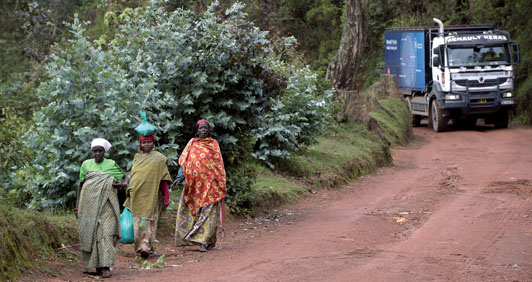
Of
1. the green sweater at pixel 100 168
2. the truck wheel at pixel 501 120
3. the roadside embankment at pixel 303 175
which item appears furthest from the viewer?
the truck wheel at pixel 501 120

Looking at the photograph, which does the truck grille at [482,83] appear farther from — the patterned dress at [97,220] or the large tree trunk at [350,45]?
the patterned dress at [97,220]

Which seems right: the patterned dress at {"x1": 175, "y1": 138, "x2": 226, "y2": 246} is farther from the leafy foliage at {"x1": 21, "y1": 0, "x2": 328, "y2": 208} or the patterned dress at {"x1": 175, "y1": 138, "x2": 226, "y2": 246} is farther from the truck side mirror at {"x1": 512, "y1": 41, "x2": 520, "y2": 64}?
the truck side mirror at {"x1": 512, "y1": 41, "x2": 520, "y2": 64}

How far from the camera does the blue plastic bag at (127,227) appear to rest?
356 inches

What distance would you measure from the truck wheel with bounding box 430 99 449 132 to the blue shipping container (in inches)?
48.5

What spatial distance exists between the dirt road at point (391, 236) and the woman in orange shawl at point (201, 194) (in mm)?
221

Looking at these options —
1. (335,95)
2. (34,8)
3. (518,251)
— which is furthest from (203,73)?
(335,95)

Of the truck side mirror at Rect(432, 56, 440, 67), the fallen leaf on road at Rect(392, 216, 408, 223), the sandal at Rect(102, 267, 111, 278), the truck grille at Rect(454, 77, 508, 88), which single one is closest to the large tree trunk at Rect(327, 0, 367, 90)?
the truck side mirror at Rect(432, 56, 440, 67)

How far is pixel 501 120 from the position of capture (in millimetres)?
28969

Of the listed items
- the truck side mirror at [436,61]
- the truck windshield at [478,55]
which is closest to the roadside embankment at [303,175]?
the truck side mirror at [436,61]

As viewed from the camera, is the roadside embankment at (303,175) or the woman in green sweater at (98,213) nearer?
the roadside embankment at (303,175)

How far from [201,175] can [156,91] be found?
1.55m

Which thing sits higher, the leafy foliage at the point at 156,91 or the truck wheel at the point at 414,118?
the leafy foliage at the point at 156,91

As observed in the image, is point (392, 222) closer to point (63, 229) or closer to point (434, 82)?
point (63, 229)

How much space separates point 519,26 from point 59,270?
3099cm
